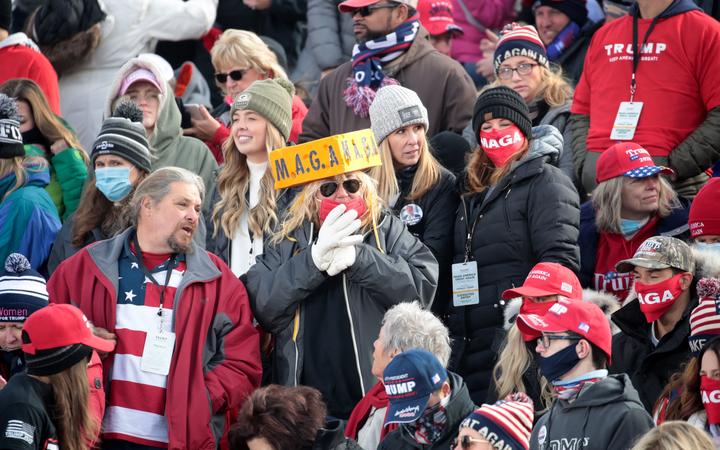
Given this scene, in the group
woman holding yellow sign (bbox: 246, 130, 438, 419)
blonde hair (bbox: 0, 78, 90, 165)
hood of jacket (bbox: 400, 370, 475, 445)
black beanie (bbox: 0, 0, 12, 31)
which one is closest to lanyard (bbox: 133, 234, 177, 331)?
woman holding yellow sign (bbox: 246, 130, 438, 419)

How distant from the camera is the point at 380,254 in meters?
7.82

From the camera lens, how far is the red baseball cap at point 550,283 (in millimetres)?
7508

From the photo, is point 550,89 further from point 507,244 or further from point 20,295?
point 20,295

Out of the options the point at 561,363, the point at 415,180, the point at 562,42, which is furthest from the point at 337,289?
the point at 562,42

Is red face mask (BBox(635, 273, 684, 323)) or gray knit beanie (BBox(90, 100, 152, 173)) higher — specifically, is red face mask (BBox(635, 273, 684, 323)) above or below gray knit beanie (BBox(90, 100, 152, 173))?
below

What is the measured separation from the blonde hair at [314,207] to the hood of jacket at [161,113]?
1780 mm

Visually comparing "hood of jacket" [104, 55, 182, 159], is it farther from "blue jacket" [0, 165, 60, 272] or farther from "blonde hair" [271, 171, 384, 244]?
"blonde hair" [271, 171, 384, 244]

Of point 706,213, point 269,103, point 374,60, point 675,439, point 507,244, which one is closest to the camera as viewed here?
point 675,439

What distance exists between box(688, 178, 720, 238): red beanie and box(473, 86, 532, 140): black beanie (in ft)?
3.67

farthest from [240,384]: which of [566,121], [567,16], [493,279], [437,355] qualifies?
[567,16]

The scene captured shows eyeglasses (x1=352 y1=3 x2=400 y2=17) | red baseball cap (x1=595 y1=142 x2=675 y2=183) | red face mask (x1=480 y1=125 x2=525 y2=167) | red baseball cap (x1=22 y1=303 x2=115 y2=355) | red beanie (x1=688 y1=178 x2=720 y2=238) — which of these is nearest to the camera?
red baseball cap (x1=22 y1=303 x2=115 y2=355)

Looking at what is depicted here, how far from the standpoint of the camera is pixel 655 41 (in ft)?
30.7

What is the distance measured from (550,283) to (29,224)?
359cm

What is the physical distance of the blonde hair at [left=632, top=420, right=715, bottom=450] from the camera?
18.5 feet
